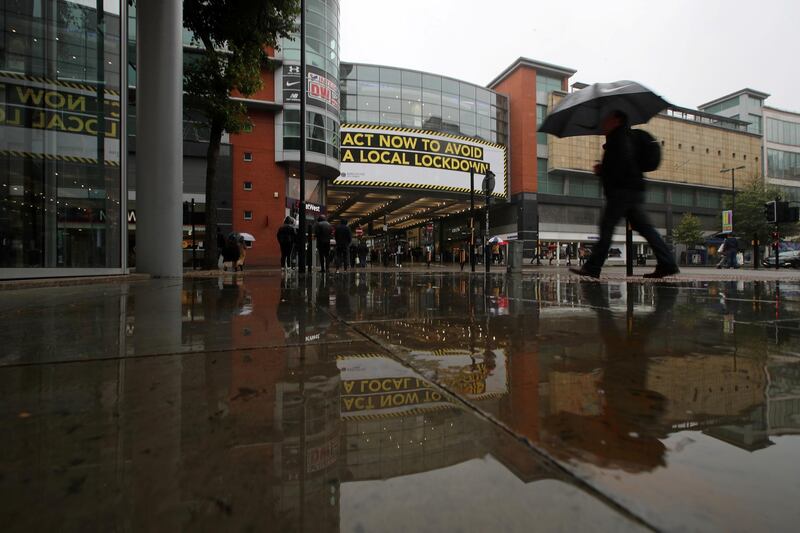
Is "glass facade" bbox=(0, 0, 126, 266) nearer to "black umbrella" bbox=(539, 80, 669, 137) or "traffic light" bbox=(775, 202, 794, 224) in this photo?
"black umbrella" bbox=(539, 80, 669, 137)

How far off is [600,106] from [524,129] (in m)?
38.3

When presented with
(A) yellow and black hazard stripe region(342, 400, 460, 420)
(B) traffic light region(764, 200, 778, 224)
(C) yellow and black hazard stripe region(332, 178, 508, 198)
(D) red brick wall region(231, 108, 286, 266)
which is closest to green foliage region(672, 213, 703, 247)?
(C) yellow and black hazard stripe region(332, 178, 508, 198)

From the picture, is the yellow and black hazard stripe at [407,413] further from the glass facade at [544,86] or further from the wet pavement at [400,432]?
the glass facade at [544,86]

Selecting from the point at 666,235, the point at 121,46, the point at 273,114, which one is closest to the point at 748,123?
the point at 666,235

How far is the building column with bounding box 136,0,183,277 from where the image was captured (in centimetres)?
877

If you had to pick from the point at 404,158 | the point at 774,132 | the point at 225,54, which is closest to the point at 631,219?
the point at 225,54

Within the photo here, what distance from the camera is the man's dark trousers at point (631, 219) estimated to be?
4.81 m

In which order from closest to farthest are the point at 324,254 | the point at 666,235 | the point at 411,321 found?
the point at 411,321 → the point at 324,254 → the point at 666,235

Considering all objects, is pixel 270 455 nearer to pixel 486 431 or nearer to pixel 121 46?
pixel 486 431

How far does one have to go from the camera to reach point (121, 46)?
859 cm

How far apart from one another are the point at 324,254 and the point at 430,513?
12916mm

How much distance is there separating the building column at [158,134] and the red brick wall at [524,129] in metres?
37.9

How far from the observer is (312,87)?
26.8 m

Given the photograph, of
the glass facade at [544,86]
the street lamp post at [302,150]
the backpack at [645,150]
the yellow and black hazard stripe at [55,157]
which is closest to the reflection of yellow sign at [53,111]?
the yellow and black hazard stripe at [55,157]
